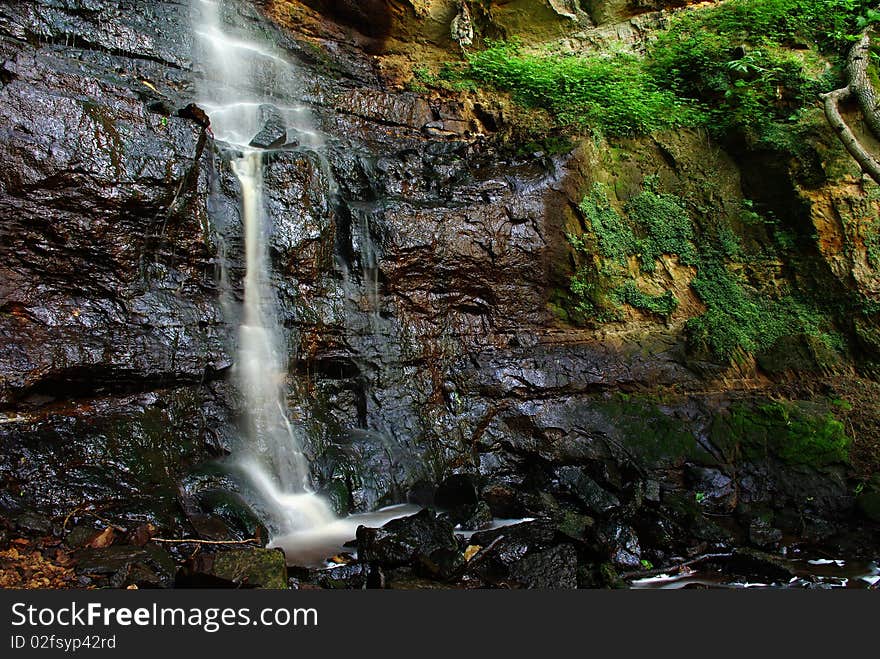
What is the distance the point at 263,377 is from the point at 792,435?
7.03 m

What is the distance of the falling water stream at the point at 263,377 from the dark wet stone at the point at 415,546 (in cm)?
51

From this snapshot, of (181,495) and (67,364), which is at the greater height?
(67,364)

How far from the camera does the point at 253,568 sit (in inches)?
174

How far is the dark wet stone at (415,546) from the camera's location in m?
5.05

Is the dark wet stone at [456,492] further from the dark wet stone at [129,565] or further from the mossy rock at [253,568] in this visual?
the dark wet stone at [129,565]

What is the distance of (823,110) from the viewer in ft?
31.3

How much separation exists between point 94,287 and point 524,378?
5438 millimetres

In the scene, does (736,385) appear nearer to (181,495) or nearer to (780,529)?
(780,529)

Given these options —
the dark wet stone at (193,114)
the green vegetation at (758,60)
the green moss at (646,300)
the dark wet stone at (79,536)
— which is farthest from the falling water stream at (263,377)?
the green vegetation at (758,60)

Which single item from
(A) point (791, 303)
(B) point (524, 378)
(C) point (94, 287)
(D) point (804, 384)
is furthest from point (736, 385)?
(C) point (94, 287)

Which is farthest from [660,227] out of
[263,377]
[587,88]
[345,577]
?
[345,577]

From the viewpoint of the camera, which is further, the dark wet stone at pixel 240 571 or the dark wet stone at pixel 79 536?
the dark wet stone at pixel 79 536

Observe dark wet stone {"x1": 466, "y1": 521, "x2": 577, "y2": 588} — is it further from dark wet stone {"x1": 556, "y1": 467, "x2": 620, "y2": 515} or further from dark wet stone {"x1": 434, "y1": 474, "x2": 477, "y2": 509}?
dark wet stone {"x1": 556, "y1": 467, "x2": 620, "y2": 515}

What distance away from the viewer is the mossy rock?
4.32 meters
